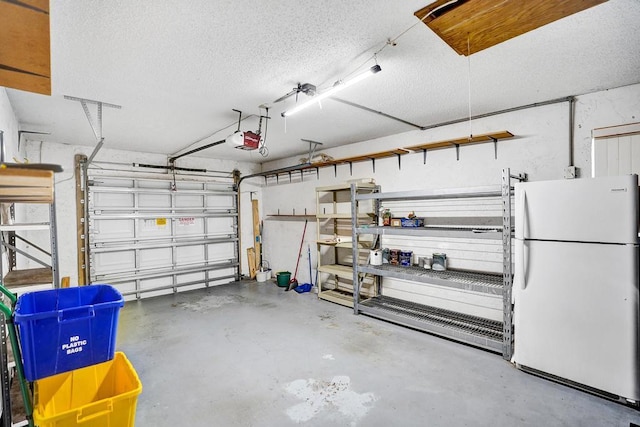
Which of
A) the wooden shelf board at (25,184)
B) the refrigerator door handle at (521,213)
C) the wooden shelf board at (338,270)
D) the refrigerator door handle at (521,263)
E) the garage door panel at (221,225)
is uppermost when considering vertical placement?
the wooden shelf board at (25,184)

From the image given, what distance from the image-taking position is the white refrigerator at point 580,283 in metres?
2.20

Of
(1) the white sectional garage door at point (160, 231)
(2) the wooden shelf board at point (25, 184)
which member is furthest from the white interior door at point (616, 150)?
(1) the white sectional garage door at point (160, 231)

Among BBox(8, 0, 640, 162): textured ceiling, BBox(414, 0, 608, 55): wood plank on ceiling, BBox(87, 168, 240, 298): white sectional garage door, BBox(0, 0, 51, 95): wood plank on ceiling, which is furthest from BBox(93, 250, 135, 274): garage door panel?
BBox(414, 0, 608, 55): wood plank on ceiling

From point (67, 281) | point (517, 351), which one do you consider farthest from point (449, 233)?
point (67, 281)

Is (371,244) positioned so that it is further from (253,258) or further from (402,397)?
(253,258)

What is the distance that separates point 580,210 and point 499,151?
4.23 feet

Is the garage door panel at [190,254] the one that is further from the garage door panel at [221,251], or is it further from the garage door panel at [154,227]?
the garage door panel at [154,227]

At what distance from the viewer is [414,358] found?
2996 mm

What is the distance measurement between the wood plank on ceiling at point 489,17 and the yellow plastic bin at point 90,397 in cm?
227

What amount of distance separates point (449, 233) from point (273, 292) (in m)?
3.49

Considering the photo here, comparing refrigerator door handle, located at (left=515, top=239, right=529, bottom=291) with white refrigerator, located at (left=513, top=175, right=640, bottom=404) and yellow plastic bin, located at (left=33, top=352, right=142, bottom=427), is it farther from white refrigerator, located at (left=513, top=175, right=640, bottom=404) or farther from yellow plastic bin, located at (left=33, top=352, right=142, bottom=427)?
yellow plastic bin, located at (left=33, top=352, right=142, bottom=427)

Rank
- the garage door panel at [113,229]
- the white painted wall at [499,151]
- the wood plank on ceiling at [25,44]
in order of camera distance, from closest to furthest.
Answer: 1. the wood plank on ceiling at [25,44]
2. the white painted wall at [499,151]
3. the garage door panel at [113,229]

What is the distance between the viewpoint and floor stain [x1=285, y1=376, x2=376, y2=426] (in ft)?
7.25

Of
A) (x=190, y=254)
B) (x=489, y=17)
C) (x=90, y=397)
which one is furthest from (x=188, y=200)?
(x=489, y=17)
